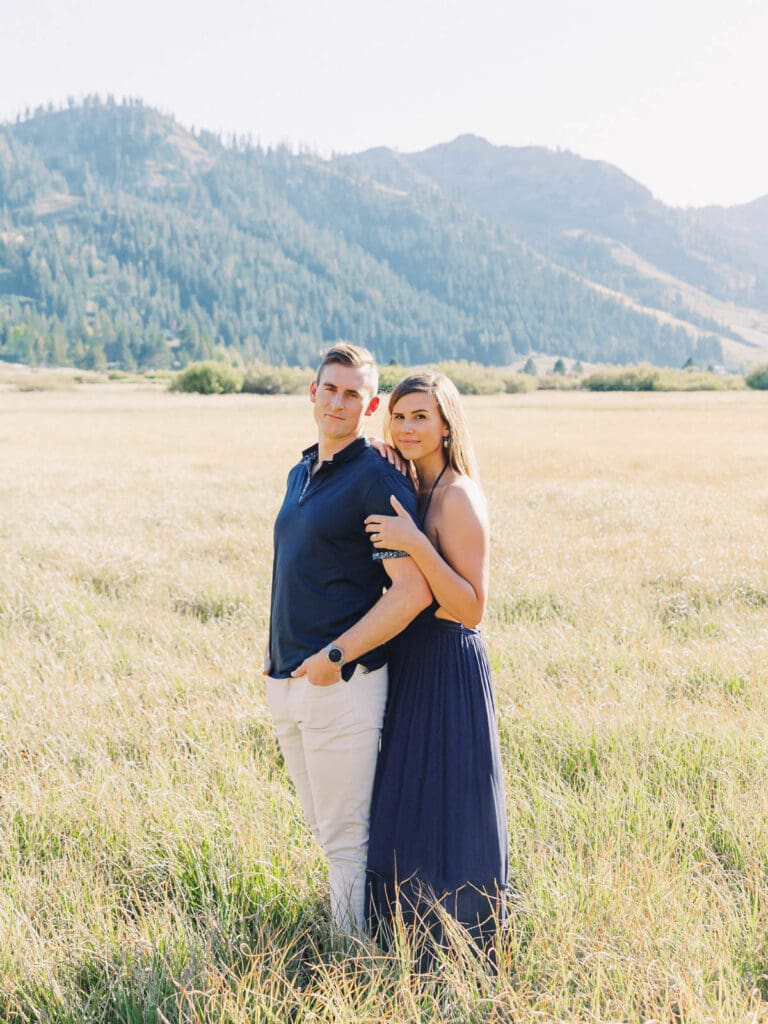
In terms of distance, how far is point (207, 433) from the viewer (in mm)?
34531

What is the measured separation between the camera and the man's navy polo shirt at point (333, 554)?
3049 mm

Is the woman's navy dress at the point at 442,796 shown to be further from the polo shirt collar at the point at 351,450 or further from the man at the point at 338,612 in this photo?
the polo shirt collar at the point at 351,450

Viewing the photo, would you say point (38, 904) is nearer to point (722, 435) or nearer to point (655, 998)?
point (655, 998)

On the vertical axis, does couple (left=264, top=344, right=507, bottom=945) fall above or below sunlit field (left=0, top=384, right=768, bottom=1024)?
→ above

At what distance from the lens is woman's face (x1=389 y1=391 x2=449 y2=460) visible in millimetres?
3145

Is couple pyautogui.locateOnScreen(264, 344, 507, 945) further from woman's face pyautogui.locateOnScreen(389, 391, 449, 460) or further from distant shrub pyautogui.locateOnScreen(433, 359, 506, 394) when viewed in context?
distant shrub pyautogui.locateOnScreen(433, 359, 506, 394)

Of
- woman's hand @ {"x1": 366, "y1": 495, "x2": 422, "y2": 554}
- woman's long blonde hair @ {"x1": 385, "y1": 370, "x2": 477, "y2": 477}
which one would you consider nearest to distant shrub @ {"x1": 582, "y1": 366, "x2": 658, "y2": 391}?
woman's long blonde hair @ {"x1": 385, "y1": 370, "x2": 477, "y2": 477}

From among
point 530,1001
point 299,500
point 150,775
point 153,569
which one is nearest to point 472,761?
point 530,1001

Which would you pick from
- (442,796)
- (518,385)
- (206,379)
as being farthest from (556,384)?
(442,796)

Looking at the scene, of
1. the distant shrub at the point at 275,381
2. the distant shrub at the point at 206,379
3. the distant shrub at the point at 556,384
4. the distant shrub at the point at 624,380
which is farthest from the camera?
the distant shrub at the point at 556,384

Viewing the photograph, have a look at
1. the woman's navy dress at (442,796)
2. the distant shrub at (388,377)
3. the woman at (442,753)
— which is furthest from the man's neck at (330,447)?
the distant shrub at (388,377)

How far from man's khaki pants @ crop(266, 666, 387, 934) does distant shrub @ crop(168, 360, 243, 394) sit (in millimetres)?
83742

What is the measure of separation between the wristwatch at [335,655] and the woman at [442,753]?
28cm

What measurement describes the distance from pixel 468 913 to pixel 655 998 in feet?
2.16
